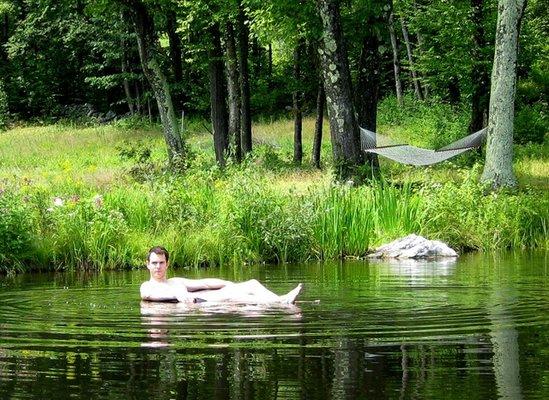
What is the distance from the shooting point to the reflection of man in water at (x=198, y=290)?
10.5m

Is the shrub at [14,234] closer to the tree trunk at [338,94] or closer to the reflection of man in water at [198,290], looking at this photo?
the reflection of man in water at [198,290]

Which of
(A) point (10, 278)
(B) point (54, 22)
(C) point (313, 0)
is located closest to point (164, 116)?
(C) point (313, 0)

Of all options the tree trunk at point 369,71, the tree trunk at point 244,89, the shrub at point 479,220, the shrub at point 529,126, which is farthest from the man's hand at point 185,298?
the shrub at point 529,126

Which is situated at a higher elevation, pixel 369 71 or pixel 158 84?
pixel 369 71

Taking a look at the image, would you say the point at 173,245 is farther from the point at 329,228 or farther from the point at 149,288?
the point at 149,288

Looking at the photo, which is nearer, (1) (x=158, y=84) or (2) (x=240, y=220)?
(2) (x=240, y=220)

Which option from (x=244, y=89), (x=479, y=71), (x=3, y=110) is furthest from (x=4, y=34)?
(x=479, y=71)

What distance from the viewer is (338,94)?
22.2 m

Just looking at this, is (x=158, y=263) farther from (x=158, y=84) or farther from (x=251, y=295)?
(x=158, y=84)

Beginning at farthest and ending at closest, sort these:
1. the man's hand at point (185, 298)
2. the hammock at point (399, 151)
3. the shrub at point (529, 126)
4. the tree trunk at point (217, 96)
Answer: the shrub at point (529, 126) < the tree trunk at point (217, 96) < the hammock at point (399, 151) < the man's hand at point (185, 298)

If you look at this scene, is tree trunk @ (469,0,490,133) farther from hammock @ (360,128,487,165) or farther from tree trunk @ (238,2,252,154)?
hammock @ (360,128,487,165)

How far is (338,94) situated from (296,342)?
1465 cm

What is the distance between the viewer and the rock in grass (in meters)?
17.2

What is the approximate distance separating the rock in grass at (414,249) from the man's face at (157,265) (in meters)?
6.58
